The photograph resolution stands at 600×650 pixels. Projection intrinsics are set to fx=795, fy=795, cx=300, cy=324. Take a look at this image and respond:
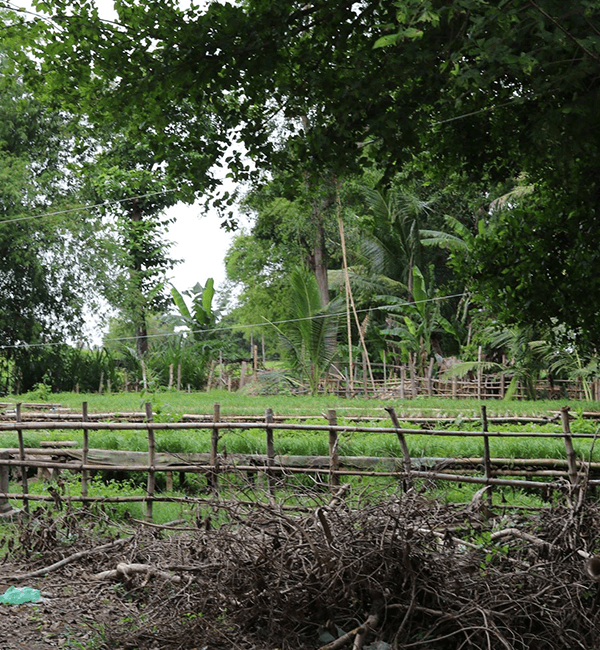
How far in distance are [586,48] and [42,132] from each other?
21353 millimetres

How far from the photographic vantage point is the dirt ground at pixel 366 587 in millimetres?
3629

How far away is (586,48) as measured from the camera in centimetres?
306

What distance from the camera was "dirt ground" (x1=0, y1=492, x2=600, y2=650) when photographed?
363cm

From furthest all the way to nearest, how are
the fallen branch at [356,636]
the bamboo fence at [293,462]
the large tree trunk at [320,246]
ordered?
the large tree trunk at [320,246] → the bamboo fence at [293,462] → the fallen branch at [356,636]

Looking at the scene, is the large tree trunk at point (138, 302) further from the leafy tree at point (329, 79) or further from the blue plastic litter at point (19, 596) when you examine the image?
the leafy tree at point (329, 79)

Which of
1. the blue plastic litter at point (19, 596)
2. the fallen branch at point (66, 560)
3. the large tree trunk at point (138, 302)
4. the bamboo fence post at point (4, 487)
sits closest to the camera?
the blue plastic litter at point (19, 596)

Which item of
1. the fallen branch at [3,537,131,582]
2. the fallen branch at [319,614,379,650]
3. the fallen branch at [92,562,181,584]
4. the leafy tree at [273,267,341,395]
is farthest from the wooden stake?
the leafy tree at [273,267,341,395]

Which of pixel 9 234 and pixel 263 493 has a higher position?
pixel 9 234

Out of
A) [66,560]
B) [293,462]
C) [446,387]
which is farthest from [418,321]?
[66,560]

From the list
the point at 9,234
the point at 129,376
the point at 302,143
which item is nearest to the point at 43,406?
the point at 9,234

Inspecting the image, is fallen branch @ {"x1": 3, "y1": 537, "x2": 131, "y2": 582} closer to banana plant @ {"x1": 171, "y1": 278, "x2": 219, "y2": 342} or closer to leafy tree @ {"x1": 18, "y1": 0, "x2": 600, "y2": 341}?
leafy tree @ {"x1": 18, "y1": 0, "x2": 600, "y2": 341}

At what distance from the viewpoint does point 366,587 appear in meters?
3.74

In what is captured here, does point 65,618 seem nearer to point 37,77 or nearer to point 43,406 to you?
point 37,77

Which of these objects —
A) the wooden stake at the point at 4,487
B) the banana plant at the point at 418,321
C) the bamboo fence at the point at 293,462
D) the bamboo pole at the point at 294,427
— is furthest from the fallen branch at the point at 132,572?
the banana plant at the point at 418,321
